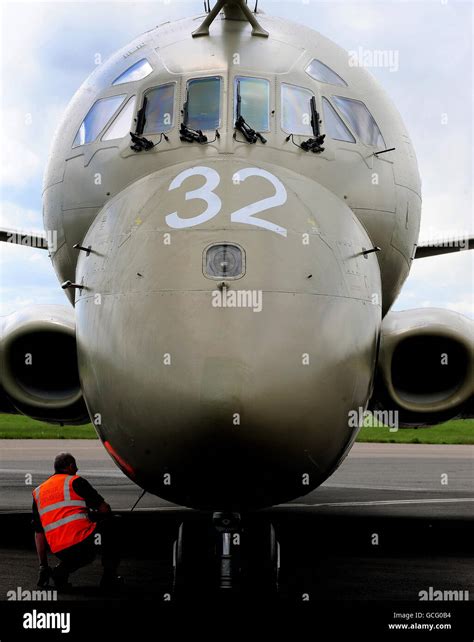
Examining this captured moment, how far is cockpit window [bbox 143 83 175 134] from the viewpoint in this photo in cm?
895

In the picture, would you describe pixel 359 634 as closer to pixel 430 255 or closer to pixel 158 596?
pixel 158 596

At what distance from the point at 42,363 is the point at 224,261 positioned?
4395mm

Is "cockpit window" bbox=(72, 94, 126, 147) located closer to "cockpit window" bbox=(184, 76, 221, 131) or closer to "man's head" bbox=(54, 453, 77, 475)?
"cockpit window" bbox=(184, 76, 221, 131)

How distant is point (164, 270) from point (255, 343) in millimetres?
891

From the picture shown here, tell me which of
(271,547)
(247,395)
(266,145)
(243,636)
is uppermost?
(266,145)

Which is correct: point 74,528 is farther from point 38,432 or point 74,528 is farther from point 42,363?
point 38,432

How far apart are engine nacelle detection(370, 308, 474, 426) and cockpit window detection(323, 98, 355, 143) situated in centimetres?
212

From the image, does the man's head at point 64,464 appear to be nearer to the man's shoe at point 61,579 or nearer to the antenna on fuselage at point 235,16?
the man's shoe at point 61,579

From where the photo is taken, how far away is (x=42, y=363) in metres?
10.8

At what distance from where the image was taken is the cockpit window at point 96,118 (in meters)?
9.61

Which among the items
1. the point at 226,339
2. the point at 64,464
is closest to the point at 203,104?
the point at 226,339

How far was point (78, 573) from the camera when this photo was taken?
32.8ft

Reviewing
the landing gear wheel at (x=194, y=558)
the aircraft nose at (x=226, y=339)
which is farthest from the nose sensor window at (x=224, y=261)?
the landing gear wheel at (x=194, y=558)

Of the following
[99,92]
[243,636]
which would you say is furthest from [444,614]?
[99,92]
